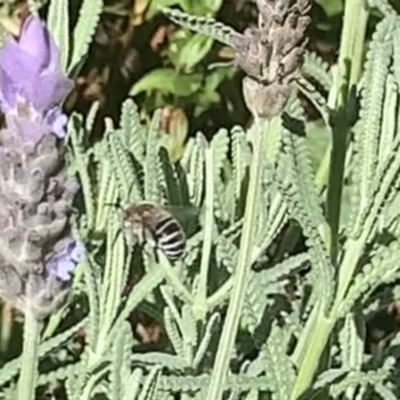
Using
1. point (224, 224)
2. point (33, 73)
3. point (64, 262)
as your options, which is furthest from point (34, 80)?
point (224, 224)

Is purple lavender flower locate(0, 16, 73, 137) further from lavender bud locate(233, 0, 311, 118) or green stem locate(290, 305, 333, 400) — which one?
green stem locate(290, 305, 333, 400)

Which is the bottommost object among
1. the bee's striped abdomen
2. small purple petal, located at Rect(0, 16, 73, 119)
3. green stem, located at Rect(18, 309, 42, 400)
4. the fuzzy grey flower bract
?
the bee's striped abdomen

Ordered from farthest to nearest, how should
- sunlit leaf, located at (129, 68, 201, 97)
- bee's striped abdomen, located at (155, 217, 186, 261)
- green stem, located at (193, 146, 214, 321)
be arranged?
sunlit leaf, located at (129, 68, 201, 97) → bee's striped abdomen, located at (155, 217, 186, 261) → green stem, located at (193, 146, 214, 321)

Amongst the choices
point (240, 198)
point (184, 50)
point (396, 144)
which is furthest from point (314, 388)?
point (184, 50)

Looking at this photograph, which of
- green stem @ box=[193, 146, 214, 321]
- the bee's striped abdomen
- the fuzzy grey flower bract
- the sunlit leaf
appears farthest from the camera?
the sunlit leaf

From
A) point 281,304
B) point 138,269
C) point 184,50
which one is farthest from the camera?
point 184,50

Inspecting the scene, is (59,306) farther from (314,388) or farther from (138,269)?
(138,269)

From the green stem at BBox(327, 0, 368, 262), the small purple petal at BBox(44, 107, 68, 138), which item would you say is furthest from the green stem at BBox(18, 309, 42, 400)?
the green stem at BBox(327, 0, 368, 262)
